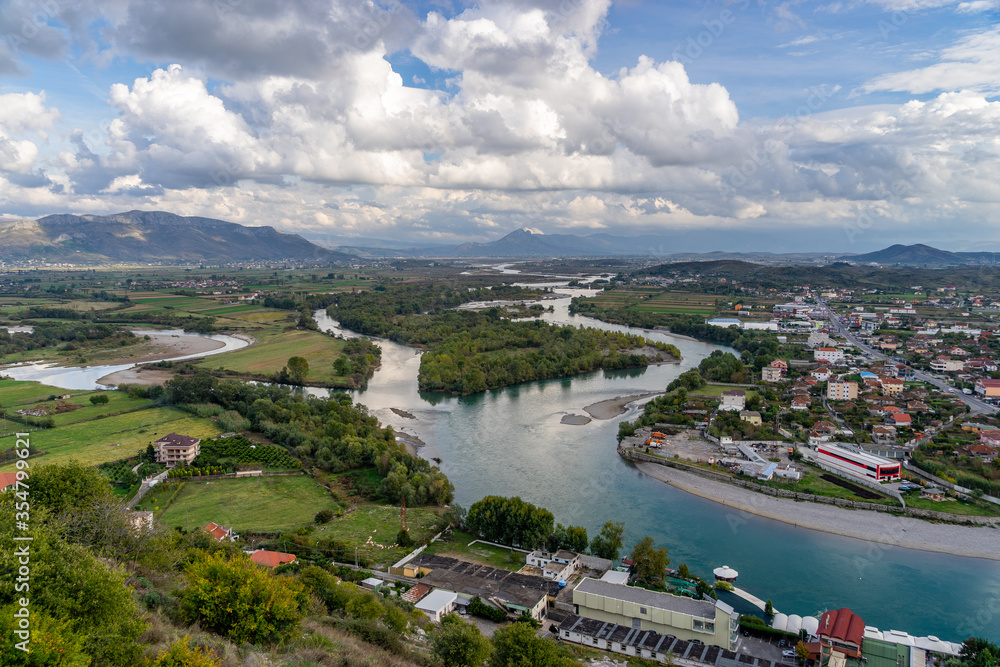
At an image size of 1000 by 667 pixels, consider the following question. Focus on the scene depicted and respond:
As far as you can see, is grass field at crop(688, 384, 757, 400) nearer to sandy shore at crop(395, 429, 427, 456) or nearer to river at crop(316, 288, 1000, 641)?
river at crop(316, 288, 1000, 641)

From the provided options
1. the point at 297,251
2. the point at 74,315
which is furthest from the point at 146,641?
the point at 297,251

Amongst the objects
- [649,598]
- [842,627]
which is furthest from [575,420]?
[842,627]

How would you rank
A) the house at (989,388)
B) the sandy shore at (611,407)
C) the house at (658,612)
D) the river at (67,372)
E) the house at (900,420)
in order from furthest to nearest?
the river at (67,372)
the sandy shore at (611,407)
the house at (989,388)
the house at (900,420)
the house at (658,612)

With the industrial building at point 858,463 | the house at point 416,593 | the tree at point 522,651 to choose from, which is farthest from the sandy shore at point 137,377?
the industrial building at point 858,463

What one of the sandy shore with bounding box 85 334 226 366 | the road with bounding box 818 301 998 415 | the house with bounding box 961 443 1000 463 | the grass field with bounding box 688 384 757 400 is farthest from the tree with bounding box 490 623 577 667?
the sandy shore with bounding box 85 334 226 366

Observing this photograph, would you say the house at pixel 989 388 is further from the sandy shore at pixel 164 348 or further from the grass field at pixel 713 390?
the sandy shore at pixel 164 348

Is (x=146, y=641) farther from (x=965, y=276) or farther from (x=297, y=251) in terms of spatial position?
(x=297, y=251)
